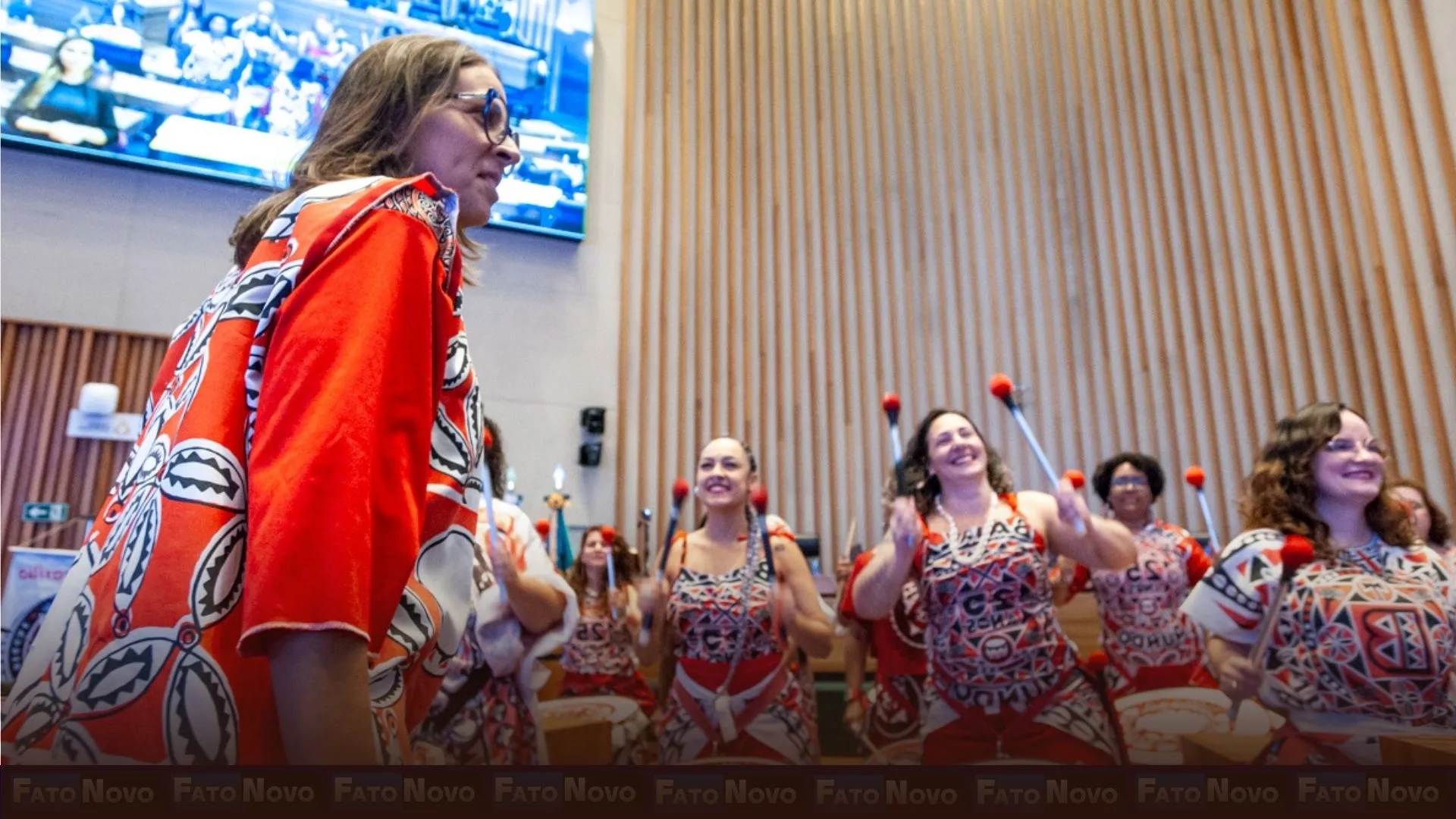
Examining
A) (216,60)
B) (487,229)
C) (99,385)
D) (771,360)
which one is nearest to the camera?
(99,385)

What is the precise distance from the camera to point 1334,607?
1.97 metres

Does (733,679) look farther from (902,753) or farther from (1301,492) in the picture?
(1301,492)

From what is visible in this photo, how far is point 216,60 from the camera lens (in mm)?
5188

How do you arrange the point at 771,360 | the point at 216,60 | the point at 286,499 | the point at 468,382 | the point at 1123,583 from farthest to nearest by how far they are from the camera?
the point at 771,360 → the point at 216,60 → the point at 1123,583 → the point at 468,382 → the point at 286,499

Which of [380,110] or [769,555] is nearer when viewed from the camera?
[380,110]

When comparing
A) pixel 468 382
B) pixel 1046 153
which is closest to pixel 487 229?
pixel 1046 153

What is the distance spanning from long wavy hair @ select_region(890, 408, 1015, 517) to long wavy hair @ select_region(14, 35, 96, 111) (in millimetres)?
5237

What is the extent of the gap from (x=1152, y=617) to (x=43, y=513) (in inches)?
213

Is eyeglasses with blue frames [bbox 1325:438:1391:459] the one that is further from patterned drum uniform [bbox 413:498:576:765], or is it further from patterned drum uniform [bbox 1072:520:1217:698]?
patterned drum uniform [bbox 413:498:576:765]

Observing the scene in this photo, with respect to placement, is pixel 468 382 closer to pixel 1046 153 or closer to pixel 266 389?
pixel 266 389

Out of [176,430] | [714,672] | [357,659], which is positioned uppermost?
[176,430]

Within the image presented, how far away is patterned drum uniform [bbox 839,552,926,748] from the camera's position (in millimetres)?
2824

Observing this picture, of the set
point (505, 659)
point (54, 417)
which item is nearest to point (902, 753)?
point (505, 659)

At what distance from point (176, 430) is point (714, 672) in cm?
209
